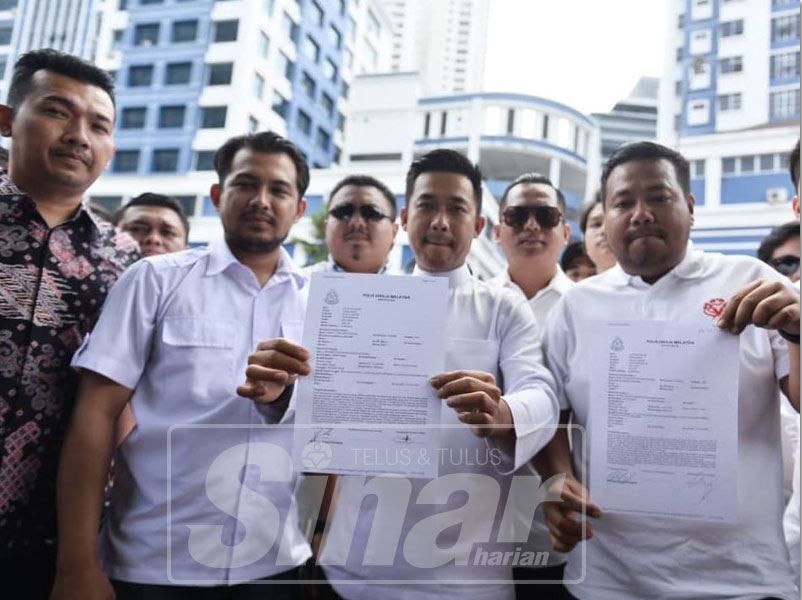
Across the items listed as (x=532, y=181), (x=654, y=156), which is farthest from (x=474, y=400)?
(x=532, y=181)

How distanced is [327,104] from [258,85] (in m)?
5.09

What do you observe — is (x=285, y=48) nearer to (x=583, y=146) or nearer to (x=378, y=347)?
(x=583, y=146)

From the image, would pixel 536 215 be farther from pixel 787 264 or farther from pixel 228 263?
pixel 228 263

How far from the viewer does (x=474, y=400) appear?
143cm

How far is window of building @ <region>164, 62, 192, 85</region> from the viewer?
21875 mm

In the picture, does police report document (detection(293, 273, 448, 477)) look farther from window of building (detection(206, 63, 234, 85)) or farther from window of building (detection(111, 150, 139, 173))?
window of building (detection(111, 150, 139, 173))

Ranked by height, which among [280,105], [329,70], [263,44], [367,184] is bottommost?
[367,184]

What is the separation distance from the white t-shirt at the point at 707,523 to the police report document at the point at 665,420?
9 centimetres

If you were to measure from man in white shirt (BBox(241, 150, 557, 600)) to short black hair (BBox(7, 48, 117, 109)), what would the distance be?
1.09 metres

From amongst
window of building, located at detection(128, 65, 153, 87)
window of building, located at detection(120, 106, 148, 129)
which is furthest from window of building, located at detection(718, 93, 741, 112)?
window of building, located at detection(120, 106, 148, 129)

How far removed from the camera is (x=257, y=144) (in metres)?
1.86

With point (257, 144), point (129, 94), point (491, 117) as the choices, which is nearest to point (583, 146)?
point (491, 117)

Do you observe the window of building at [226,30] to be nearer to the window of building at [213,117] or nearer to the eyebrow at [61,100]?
the window of building at [213,117]

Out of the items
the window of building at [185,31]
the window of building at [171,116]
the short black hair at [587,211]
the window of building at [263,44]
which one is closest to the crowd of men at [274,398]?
the short black hair at [587,211]
